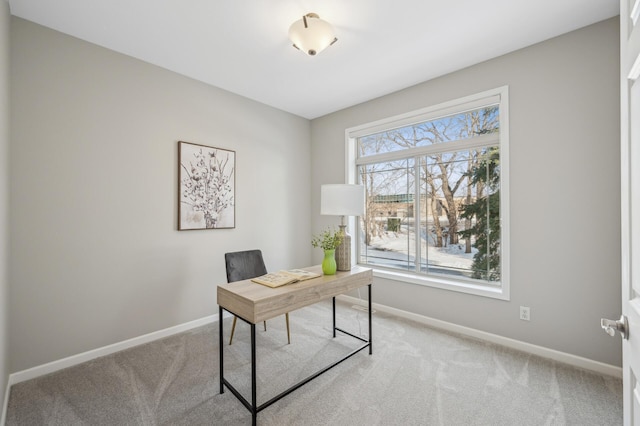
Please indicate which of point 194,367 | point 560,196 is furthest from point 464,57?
point 194,367

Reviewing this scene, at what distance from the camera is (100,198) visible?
2.39 meters

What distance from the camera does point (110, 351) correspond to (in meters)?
2.42

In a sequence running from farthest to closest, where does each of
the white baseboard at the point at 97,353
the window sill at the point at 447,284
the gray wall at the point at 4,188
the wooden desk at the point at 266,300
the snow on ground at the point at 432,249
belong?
the snow on ground at the point at 432,249
the window sill at the point at 447,284
the white baseboard at the point at 97,353
the gray wall at the point at 4,188
the wooden desk at the point at 266,300

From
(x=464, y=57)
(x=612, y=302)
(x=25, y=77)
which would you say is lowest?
(x=612, y=302)

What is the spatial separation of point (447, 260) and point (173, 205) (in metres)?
2.89

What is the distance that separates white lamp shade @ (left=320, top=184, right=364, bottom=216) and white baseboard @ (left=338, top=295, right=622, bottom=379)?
1.55 meters

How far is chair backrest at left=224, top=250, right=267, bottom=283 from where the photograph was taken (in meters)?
2.66

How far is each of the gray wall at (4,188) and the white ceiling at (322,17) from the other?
328 millimetres

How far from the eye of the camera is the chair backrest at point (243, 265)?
266cm

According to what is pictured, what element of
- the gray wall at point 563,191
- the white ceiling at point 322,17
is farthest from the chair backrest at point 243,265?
the gray wall at point 563,191

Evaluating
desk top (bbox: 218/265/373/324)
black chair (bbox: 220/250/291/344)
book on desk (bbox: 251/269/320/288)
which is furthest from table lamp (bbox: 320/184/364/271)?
black chair (bbox: 220/250/291/344)

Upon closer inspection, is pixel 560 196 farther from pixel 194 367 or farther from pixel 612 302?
pixel 194 367

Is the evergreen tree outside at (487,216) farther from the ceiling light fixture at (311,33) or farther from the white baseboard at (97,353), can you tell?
the white baseboard at (97,353)

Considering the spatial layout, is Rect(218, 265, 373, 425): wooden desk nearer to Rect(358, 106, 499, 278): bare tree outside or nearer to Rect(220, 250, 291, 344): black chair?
Answer: Rect(220, 250, 291, 344): black chair
